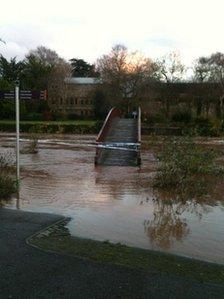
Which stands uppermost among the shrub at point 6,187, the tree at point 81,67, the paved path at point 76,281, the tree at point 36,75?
the tree at point 81,67

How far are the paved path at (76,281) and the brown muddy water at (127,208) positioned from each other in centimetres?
265

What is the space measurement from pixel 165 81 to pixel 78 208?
5654 cm

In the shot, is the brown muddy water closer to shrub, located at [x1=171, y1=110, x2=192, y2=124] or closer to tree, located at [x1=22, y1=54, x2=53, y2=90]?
shrub, located at [x1=171, y1=110, x2=192, y2=124]

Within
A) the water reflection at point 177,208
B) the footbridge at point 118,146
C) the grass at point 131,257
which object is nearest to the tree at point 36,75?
the footbridge at point 118,146

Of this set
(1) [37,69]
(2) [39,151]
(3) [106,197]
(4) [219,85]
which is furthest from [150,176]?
(1) [37,69]

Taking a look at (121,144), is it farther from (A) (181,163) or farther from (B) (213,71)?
(B) (213,71)

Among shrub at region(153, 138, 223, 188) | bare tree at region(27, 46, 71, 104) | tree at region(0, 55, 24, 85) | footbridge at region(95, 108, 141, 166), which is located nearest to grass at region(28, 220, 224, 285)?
shrub at region(153, 138, 223, 188)

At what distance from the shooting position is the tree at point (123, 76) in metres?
66.9

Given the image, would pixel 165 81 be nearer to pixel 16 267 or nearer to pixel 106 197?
pixel 106 197

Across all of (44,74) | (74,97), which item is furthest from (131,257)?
(74,97)

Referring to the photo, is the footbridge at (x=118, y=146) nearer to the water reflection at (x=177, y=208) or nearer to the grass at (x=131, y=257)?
the water reflection at (x=177, y=208)

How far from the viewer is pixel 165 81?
225 feet

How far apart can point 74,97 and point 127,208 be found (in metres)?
78.3

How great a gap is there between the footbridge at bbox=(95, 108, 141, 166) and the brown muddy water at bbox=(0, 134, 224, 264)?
2.85 m
